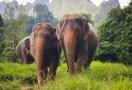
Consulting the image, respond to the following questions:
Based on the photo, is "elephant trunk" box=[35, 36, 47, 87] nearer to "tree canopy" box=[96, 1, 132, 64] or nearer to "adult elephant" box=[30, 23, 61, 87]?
"adult elephant" box=[30, 23, 61, 87]

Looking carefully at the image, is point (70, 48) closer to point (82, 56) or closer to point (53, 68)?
point (82, 56)

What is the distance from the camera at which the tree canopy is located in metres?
18.3

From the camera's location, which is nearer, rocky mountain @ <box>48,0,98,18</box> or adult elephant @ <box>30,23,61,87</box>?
adult elephant @ <box>30,23,61,87</box>

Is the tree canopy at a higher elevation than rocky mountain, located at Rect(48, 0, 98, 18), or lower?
higher

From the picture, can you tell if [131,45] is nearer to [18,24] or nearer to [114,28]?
[114,28]

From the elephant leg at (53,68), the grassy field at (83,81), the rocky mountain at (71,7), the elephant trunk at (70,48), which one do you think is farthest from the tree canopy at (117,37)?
the rocky mountain at (71,7)

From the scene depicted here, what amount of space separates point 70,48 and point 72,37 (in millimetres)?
271

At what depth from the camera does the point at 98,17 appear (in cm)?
9425

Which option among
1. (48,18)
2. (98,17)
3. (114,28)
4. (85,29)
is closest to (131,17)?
(114,28)

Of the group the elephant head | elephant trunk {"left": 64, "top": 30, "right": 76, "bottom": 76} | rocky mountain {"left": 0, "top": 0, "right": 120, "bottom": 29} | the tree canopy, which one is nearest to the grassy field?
elephant trunk {"left": 64, "top": 30, "right": 76, "bottom": 76}

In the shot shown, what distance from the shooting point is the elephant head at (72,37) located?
229 inches

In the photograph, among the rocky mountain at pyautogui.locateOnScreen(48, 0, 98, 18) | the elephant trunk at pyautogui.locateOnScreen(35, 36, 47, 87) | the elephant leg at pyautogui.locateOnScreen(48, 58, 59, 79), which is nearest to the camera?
the elephant trunk at pyautogui.locateOnScreen(35, 36, 47, 87)

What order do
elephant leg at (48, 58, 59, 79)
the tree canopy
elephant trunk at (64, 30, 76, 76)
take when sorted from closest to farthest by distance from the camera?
elephant trunk at (64, 30, 76, 76) → elephant leg at (48, 58, 59, 79) → the tree canopy

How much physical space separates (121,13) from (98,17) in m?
73.3
